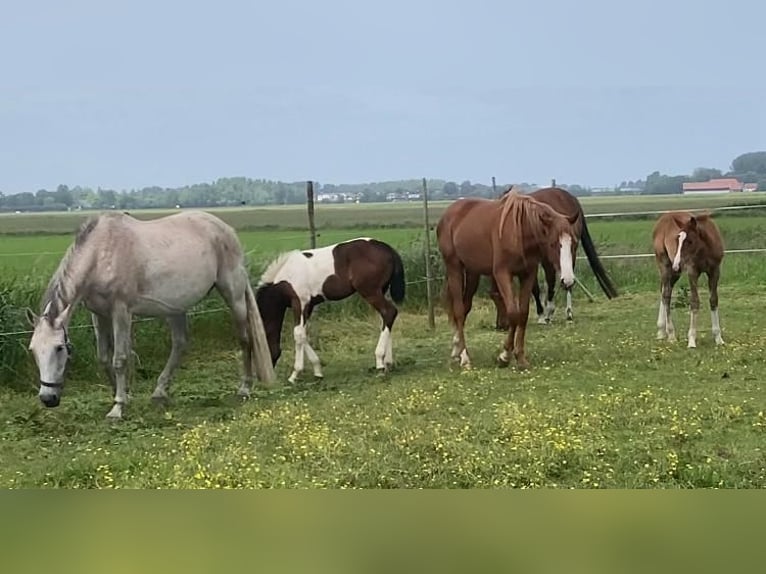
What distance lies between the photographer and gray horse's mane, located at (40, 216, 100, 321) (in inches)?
189

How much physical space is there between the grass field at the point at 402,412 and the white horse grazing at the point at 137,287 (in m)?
0.29

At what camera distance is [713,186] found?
547cm

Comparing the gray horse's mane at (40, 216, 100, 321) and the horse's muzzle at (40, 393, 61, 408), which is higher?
the gray horse's mane at (40, 216, 100, 321)

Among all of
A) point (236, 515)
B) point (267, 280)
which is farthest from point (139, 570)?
point (267, 280)

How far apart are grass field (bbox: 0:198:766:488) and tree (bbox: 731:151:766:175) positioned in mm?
1197

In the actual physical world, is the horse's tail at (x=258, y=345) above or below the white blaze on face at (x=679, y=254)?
below

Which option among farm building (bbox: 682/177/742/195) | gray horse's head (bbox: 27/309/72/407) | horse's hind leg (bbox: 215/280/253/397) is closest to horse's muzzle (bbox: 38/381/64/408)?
gray horse's head (bbox: 27/309/72/407)

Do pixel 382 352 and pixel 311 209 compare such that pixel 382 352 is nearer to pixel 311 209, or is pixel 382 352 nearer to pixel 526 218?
pixel 526 218

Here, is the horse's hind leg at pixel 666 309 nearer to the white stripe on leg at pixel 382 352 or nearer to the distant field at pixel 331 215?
the distant field at pixel 331 215

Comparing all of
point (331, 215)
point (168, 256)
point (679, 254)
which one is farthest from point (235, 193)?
point (679, 254)

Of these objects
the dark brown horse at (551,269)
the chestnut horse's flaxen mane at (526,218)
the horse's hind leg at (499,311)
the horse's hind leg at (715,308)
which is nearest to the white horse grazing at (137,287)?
the chestnut horse's flaxen mane at (526,218)

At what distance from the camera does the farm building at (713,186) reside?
544 centimetres

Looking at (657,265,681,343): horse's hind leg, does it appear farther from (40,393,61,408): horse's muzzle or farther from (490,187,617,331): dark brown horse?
(40,393,61,408): horse's muzzle

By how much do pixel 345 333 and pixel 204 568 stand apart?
20.6 ft
